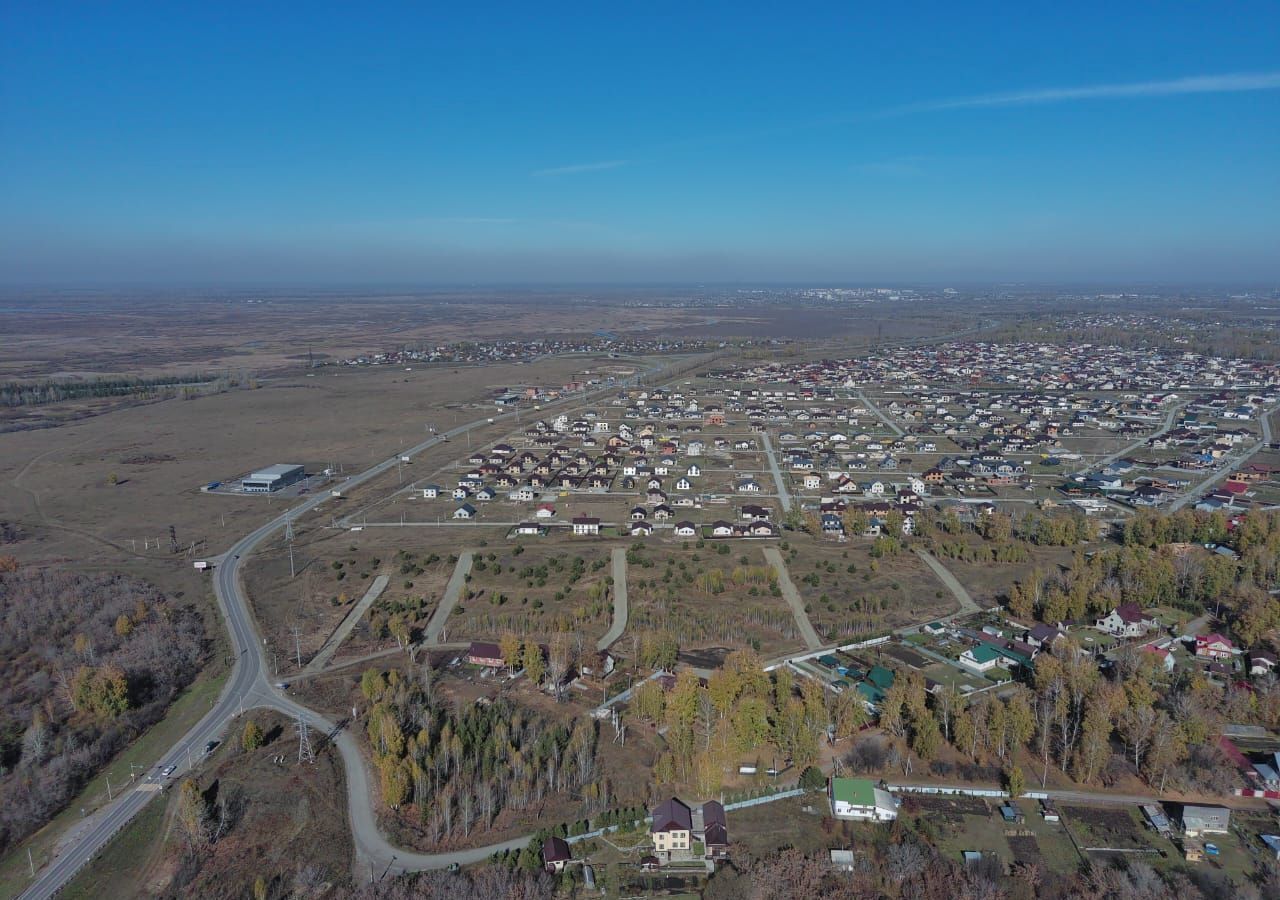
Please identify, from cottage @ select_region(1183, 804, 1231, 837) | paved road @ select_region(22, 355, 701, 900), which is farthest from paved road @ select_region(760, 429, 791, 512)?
paved road @ select_region(22, 355, 701, 900)

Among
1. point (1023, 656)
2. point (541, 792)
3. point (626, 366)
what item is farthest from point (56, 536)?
point (626, 366)

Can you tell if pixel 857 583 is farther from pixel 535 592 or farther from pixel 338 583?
pixel 338 583

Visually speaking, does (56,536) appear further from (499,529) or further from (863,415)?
(863,415)

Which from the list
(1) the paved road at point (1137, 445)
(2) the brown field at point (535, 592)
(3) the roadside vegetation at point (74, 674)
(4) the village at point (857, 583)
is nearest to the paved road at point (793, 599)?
(4) the village at point (857, 583)

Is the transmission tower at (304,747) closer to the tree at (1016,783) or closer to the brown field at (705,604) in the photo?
the brown field at (705,604)

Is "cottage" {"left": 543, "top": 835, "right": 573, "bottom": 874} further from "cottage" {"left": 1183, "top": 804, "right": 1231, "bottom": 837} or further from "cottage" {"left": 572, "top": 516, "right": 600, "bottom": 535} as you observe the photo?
"cottage" {"left": 572, "top": 516, "right": 600, "bottom": 535}

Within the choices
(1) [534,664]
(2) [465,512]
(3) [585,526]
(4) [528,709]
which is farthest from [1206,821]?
(2) [465,512]

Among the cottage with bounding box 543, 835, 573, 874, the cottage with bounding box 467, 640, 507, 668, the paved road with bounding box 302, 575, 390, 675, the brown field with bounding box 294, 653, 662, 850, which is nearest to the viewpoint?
the cottage with bounding box 543, 835, 573, 874
